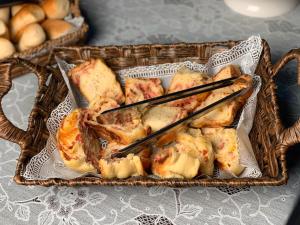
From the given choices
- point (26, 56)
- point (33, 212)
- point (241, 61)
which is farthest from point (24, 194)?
point (241, 61)

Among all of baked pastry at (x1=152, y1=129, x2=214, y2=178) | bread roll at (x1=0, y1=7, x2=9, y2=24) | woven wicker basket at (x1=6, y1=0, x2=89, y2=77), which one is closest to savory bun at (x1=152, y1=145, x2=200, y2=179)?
baked pastry at (x1=152, y1=129, x2=214, y2=178)

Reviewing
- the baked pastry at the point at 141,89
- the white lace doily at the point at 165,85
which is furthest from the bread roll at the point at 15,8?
the baked pastry at the point at 141,89

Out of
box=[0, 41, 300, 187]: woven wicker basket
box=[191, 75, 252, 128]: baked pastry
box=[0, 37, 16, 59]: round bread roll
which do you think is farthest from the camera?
box=[0, 37, 16, 59]: round bread roll

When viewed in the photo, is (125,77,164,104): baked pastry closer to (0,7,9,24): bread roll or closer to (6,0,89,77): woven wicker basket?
(6,0,89,77): woven wicker basket

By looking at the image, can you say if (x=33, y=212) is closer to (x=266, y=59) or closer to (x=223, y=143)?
(x=223, y=143)

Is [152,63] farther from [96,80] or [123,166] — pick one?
[123,166]
